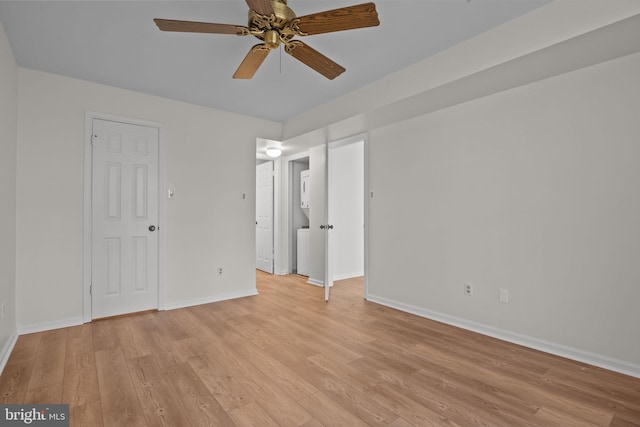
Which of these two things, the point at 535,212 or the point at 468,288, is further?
the point at 468,288

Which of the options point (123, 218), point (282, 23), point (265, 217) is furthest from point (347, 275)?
point (282, 23)

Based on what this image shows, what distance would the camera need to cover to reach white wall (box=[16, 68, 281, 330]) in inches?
120

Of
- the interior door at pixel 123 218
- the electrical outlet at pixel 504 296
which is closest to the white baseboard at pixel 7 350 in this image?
the interior door at pixel 123 218

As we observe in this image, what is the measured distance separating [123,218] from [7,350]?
1.49 m

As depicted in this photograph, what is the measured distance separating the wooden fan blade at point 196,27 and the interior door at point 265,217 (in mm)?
4116

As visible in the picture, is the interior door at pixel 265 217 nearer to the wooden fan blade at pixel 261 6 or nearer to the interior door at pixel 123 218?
the interior door at pixel 123 218

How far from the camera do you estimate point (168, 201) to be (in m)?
3.85

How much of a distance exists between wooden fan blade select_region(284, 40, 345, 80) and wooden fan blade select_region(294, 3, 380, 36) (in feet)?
0.44

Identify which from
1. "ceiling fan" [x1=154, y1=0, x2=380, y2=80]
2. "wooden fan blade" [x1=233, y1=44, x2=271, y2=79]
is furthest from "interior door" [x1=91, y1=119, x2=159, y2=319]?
"ceiling fan" [x1=154, y1=0, x2=380, y2=80]

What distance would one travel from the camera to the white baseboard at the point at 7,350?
92.4 inches

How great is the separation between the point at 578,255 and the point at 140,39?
153 inches

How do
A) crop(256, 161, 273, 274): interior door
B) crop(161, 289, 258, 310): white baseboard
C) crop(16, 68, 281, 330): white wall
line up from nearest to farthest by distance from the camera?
crop(16, 68, 281, 330): white wall
crop(161, 289, 258, 310): white baseboard
crop(256, 161, 273, 274): interior door

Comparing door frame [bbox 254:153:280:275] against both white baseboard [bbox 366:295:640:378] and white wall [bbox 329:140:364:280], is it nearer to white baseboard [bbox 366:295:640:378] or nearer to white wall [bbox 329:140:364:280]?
white wall [bbox 329:140:364:280]

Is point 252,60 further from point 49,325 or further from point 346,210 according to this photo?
point 346,210
